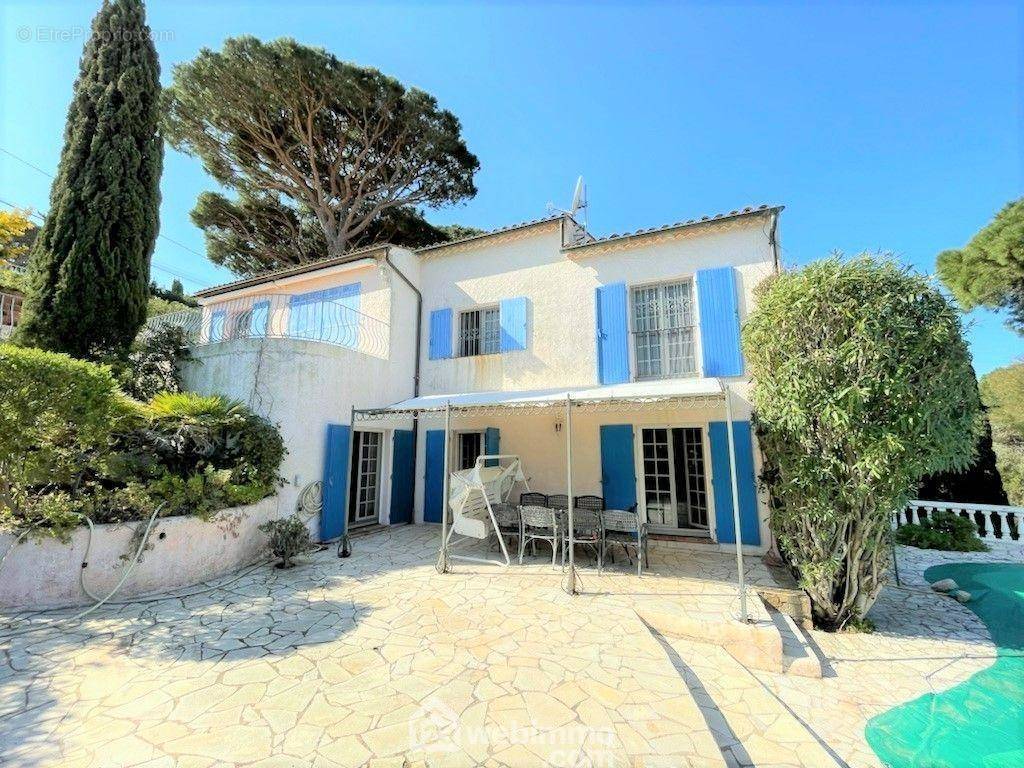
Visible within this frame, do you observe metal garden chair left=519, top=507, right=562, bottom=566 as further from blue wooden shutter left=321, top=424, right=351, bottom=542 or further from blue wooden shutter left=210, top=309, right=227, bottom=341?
blue wooden shutter left=210, top=309, right=227, bottom=341

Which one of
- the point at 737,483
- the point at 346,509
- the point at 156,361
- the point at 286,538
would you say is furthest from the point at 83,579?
the point at 737,483

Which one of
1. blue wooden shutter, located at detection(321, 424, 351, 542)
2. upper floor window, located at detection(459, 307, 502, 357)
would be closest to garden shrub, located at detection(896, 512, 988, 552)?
upper floor window, located at detection(459, 307, 502, 357)

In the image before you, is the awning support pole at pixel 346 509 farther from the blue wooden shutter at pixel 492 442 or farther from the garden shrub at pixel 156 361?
the garden shrub at pixel 156 361

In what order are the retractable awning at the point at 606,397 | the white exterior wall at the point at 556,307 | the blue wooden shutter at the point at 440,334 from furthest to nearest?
the blue wooden shutter at the point at 440,334 < the white exterior wall at the point at 556,307 < the retractable awning at the point at 606,397

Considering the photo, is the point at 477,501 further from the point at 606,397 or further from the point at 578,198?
the point at 578,198

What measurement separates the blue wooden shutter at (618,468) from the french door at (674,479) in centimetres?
52

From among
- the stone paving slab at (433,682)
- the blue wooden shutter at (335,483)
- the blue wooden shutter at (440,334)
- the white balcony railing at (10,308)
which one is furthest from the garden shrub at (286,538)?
the white balcony railing at (10,308)

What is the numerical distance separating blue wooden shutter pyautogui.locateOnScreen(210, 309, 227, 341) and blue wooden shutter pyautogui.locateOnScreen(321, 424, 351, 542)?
7294mm

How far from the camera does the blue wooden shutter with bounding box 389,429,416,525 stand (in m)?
13.0

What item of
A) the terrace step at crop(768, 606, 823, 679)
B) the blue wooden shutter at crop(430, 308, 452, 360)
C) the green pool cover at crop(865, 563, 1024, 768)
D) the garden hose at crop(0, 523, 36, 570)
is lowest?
the green pool cover at crop(865, 563, 1024, 768)


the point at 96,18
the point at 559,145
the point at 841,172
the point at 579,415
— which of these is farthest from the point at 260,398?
the point at 841,172

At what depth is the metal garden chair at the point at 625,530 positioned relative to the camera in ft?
27.9

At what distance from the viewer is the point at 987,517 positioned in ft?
39.7

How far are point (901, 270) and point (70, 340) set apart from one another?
1803 cm
